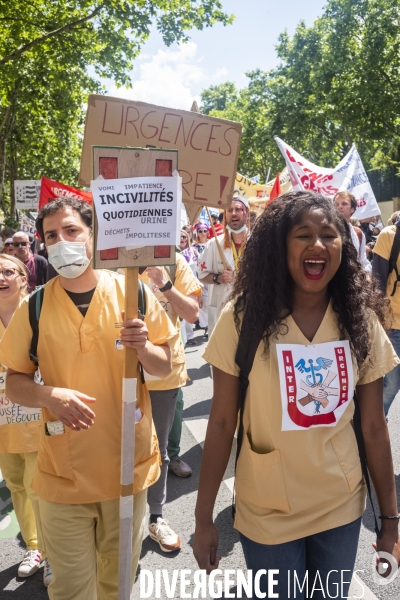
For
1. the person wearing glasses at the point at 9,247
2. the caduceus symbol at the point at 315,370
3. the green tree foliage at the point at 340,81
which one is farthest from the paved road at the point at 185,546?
the green tree foliage at the point at 340,81

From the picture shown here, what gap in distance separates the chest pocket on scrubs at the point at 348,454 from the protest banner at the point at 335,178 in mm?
6192

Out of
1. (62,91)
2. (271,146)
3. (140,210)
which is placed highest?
(271,146)

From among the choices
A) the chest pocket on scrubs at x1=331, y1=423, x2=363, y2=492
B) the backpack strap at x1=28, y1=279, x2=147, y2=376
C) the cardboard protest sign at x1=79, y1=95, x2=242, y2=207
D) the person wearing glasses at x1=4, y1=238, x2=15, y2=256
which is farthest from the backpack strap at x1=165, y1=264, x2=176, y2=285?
the person wearing glasses at x1=4, y1=238, x2=15, y2=256

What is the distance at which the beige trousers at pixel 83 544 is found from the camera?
2.30 m

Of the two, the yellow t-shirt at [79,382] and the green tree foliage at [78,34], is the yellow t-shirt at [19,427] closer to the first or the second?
the yellow t-shirt at [79,382]

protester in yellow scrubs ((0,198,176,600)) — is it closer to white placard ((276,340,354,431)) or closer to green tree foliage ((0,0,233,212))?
white placard ((276,340,354,431))

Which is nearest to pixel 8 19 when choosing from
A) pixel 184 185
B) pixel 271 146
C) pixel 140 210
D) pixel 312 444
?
pixel 184 185

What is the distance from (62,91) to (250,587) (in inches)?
647

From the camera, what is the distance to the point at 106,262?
2217 millimetres

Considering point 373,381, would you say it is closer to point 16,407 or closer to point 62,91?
point 16,407

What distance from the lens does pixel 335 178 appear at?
8.59m

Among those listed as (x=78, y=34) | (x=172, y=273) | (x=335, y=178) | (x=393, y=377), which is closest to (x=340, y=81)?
(x=78, y=34)

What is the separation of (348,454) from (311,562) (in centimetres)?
40

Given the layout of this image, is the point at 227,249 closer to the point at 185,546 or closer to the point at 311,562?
the point at 185,546
